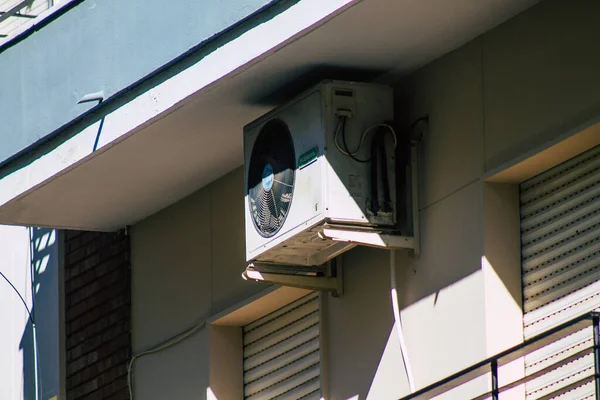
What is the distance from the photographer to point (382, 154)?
9.66 meters

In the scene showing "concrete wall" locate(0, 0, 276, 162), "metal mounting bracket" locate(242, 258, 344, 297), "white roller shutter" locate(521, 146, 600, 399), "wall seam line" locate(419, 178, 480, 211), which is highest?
"concrete wall" locate(0, 0, 276, 162)

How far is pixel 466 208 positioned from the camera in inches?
369

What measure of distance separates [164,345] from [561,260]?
3.81m

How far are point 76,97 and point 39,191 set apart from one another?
34.8 inches

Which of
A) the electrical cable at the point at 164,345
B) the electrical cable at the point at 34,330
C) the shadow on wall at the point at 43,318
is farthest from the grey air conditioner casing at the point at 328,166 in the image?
the electrical cable at the point at 34,330

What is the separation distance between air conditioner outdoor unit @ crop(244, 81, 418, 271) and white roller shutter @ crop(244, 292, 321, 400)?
3.30 ft

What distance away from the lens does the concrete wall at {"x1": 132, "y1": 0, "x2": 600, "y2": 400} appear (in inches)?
350

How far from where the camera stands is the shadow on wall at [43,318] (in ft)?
42.5

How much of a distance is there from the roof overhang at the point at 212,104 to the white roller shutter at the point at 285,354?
1.08 metres

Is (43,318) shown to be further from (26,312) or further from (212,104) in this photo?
(212,104)

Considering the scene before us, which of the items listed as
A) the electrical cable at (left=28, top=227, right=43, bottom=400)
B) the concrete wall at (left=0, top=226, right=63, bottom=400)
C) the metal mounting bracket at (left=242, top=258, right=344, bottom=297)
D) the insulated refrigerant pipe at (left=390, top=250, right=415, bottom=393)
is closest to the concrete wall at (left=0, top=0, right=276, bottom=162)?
the metal mounting bracket at (left=242, top=258, right=344, bottom=297)

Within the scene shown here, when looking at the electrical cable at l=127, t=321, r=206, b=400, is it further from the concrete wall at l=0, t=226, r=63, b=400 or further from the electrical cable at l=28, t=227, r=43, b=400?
the electrical cable at l=28, t=227, r=43, b=400

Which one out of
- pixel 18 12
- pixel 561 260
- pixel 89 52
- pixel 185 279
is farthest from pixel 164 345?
pixel 561 260

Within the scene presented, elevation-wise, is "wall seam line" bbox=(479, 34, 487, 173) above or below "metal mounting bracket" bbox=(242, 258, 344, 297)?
above
